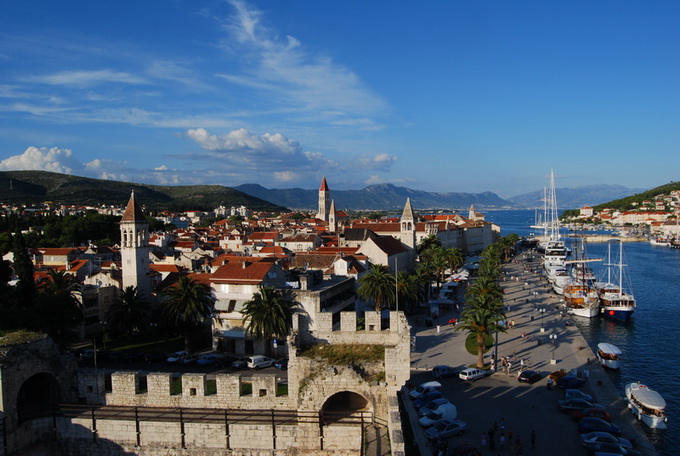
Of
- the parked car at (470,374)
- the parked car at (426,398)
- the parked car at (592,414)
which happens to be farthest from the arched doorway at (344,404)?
the parked car at (470,374)

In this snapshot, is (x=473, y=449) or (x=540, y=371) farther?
(x=540, y=371)

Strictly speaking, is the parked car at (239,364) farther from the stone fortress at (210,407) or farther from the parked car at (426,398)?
the stone fortress at (210,407)

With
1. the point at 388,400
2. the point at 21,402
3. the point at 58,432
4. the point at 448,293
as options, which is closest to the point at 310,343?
the point at 388,400

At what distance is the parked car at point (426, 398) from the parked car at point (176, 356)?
16335mm

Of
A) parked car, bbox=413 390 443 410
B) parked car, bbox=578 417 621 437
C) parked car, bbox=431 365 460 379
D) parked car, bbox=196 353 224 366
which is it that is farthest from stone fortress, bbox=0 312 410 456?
parked car, bbox=431 365 460 379

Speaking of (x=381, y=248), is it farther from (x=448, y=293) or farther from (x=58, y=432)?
(x=58, y=432)

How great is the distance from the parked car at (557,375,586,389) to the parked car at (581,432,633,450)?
23.5ft

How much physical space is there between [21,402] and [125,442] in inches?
173

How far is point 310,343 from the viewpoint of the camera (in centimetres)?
1739

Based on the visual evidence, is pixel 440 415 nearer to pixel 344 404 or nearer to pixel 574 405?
pixel 574 405

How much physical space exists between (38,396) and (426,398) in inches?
737

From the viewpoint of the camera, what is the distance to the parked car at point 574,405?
88.7 feet

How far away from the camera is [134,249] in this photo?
44031 mm

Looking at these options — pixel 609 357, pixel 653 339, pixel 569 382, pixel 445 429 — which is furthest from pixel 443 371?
pixel 653 339
